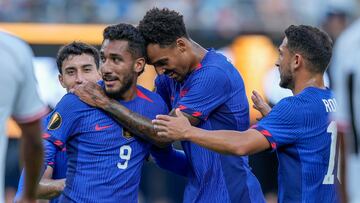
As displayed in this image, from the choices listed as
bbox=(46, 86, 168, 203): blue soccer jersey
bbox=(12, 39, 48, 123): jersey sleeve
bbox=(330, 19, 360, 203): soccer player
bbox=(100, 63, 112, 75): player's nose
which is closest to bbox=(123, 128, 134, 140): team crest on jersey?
bbox=(46, 86, 168, 203): blue soccer jersey

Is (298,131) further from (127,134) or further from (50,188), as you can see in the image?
(50,188)

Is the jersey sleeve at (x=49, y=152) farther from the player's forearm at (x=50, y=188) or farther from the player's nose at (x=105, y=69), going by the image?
the player's nose at (x=105, y=69)

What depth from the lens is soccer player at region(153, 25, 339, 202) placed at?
6.83 meters

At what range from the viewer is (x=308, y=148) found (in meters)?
7.14

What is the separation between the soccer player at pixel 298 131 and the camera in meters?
6.83

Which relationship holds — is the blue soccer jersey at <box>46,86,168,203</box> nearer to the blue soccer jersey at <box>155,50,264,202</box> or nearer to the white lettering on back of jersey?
the blue soccer jersey at <box>155,50,264,202</box>

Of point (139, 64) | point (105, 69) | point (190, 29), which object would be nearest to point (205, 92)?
point (139, 64)

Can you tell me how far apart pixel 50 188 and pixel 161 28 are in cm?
143

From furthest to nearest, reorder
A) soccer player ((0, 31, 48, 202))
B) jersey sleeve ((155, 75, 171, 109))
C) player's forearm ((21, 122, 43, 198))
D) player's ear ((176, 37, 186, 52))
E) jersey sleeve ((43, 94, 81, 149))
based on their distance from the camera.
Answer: jersey sleeve ((155, 75, 171, 109))
player's ear ((176, 37, 186, 52))
jersey sleeve ((43, 94, 81, 149))
player's forearm ((21, 122, 43, 198))
soccer player ((0, 31, 48, 202))

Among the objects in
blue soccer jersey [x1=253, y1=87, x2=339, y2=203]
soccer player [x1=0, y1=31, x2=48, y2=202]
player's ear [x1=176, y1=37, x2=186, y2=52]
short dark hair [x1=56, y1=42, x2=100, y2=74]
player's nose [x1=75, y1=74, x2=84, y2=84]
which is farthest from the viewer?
short dark hair [x1=56, y1=42, x2=100, y2=74]

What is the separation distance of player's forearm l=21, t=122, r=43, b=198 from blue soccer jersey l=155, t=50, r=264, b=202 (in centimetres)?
174

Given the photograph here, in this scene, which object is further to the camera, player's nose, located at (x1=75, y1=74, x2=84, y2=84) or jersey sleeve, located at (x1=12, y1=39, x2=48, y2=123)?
player's nose, located at (x1=75, y1=74, x2=84, y2=84)

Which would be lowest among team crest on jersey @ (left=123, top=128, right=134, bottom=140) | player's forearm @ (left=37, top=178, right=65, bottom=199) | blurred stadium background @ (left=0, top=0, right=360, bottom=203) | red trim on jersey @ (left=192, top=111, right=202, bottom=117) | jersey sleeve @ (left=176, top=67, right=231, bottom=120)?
blurred stadium background @ (left=0, top=0, right=360, bottom=203)

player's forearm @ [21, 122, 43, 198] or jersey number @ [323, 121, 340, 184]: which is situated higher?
player's forearm @ [21, 122, 43, 198]
